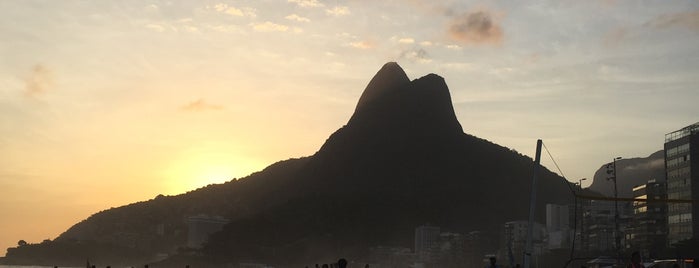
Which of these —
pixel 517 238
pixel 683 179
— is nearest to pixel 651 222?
pixel 683 179

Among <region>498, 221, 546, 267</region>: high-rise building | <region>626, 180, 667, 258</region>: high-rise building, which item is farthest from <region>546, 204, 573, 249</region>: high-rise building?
<region>626, 180, 667, 258</region>: high-rise building

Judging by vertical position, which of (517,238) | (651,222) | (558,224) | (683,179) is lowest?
(517,238)

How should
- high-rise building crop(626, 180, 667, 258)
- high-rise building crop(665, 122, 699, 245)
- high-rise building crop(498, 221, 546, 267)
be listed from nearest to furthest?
high-rise building crop(665, 122, 699, 245) < high-rise building crop(626, 180, 667, 258) < high-rise building crop(498, 221, 546, 267)

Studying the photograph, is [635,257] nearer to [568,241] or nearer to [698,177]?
[698,177]

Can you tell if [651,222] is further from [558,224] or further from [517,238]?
[558,224]

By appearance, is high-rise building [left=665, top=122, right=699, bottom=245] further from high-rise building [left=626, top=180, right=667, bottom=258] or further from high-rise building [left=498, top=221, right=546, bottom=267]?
high-rise building [left=498, top=221, right=546, bottom=267]

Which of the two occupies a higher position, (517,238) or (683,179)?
(683,179)

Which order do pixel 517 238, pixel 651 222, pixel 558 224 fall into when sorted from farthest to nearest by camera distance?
1. pixel 558 224
2. pixel 517 238
3. pixel 651 222

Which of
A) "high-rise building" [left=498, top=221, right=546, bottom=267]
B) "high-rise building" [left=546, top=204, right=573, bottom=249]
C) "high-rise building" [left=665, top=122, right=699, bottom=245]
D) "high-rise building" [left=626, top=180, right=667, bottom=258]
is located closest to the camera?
"high-rise building" [left=665, top=122, right=699, bottom=245]

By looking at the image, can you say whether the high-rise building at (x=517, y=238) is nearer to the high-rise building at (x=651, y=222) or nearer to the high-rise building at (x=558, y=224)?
the high-rise building at (x=558, y=224)

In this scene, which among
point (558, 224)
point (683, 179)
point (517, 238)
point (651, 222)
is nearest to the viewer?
point (683, 179)
